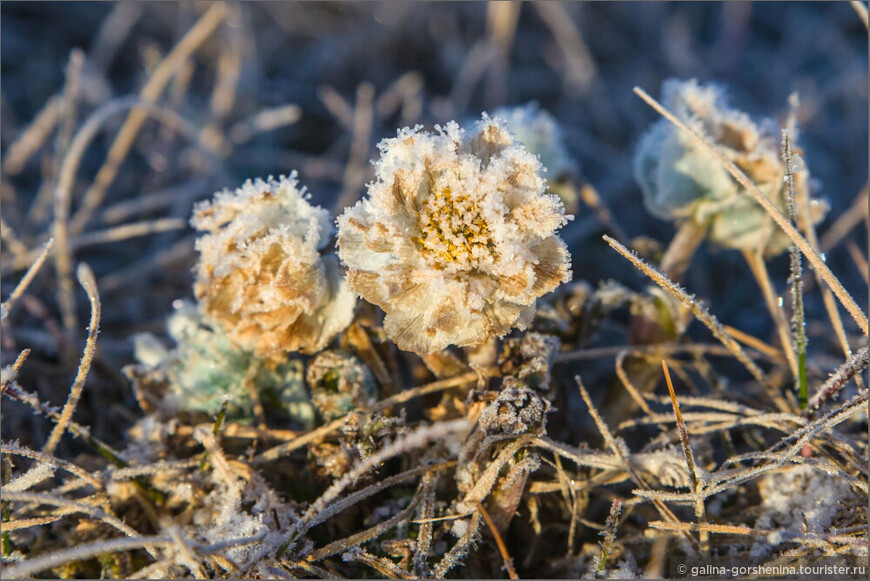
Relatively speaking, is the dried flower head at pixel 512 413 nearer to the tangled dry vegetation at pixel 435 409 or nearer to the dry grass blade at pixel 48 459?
the tangled dry vegetation at pixel 435 409

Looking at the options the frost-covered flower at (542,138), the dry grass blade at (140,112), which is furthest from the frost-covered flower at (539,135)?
the dry grass blade at (140,112)

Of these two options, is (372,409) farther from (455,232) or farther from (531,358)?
(455,232)

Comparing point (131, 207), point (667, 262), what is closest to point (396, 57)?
point (131, 207)

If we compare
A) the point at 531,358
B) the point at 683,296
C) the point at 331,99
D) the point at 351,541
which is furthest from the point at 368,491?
the point at 331,99

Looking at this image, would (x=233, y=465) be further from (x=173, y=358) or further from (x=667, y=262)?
(x=667, y=262)

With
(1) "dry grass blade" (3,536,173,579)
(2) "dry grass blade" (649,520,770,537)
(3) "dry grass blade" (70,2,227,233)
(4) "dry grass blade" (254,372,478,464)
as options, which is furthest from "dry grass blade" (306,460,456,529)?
(3) "dry grass blade" (70,2,227,233)

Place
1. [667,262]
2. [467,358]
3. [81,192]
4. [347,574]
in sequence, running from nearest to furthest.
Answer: [347,574], [467,358], [667,262], [81,192]

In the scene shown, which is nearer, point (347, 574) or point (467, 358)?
point (347, 574)
